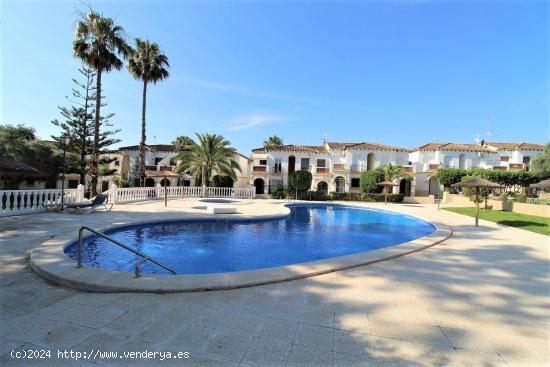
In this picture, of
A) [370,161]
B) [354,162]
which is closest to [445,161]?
[370,161]

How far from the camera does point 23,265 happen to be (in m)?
5.24

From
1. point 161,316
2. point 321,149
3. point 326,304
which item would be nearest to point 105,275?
point 161,316

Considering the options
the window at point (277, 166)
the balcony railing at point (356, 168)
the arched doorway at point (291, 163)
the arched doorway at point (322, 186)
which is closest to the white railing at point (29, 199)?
the window at point (277, 166)

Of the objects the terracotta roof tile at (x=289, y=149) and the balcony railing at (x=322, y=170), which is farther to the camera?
the terracotta roof tile at (x=289, y=149)

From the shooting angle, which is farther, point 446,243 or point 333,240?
point 333,240

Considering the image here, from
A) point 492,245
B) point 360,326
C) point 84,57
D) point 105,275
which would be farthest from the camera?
point 84,57

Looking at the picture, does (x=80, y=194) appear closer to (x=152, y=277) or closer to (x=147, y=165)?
(x=152, y=277)

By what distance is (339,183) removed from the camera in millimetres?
38062

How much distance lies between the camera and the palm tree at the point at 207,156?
91.8 feet

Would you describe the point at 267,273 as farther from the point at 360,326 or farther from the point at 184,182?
the point at 184,182

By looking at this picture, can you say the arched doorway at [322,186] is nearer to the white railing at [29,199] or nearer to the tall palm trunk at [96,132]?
the tall palm trunk at [96,132]

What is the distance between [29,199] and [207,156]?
1710cm

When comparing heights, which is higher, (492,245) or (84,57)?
(84,57)

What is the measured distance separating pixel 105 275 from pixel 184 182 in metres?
37.8
